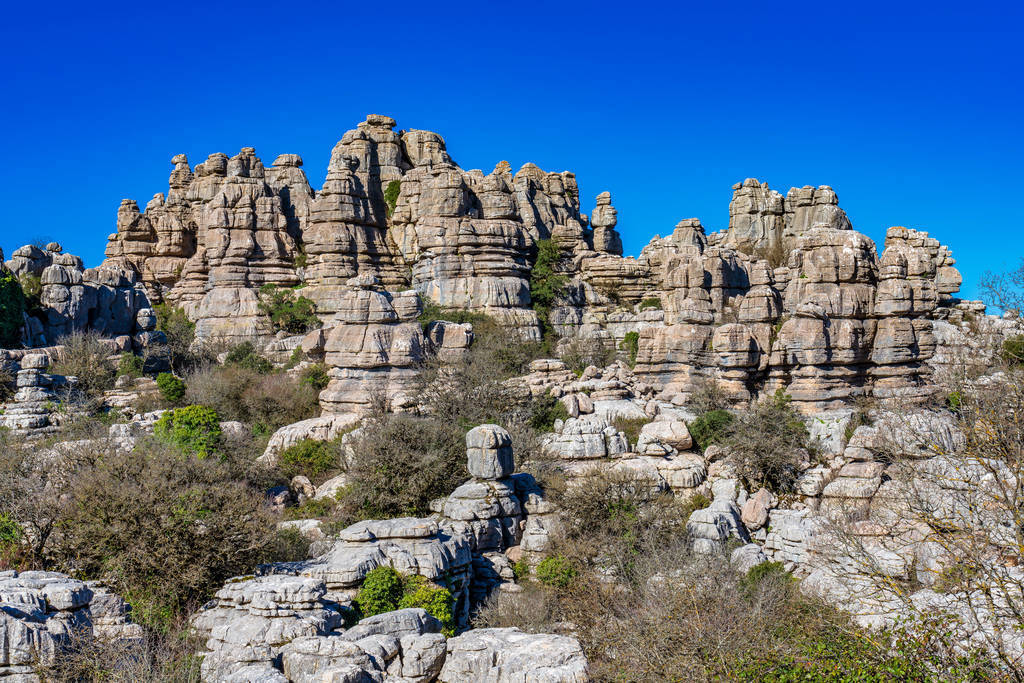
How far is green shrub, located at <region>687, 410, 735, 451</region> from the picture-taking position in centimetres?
2234

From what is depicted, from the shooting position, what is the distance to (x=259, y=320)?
121ft

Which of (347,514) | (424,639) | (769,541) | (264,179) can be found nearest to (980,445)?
(769,541)

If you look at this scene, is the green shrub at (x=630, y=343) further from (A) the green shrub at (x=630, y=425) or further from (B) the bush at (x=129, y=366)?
(B) the bush at (x=129, y=366)

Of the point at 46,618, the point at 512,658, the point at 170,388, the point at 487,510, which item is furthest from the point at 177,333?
the point at 512,658

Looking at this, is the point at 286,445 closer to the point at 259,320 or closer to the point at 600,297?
the point at 259,320

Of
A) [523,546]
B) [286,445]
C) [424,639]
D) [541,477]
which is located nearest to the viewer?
[424,639]

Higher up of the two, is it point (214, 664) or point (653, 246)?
point (653, 246)

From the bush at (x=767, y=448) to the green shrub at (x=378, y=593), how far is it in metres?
9.61

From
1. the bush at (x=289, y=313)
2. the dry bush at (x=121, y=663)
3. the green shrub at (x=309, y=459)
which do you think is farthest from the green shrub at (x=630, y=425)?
the bush at (x=289, y=313)

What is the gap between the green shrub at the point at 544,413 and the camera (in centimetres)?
2405

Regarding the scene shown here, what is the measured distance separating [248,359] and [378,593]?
67.1 feet

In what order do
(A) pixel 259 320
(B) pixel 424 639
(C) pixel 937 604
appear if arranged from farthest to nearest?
1. (A) pixel 259 320
2. (B) pixel 424 639
3. (C) pixel 937 604

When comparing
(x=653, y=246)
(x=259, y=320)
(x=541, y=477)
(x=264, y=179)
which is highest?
(x=264, y=179)

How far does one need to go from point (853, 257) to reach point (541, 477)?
11657mm
